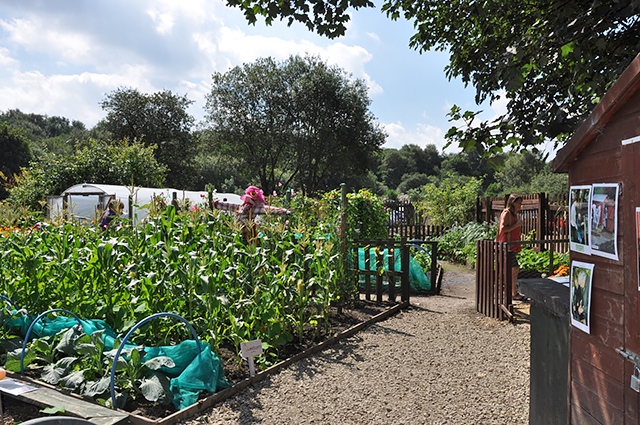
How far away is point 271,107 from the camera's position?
29.3 m

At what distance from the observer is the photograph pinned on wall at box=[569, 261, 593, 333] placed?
205 cm

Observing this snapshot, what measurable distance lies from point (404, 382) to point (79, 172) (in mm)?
18047

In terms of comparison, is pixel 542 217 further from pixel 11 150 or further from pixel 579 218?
pixel 11 150

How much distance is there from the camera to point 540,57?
3564 mm

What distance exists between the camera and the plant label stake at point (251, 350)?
429cm

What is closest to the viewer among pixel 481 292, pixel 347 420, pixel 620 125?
pixel 620 125

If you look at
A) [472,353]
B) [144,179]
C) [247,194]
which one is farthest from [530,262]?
[144,179]

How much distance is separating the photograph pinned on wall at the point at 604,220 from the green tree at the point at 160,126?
3439cm

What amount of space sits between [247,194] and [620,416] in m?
5.93

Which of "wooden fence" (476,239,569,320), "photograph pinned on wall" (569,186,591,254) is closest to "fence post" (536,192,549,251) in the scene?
"wooden fence" (476,239,569,320)

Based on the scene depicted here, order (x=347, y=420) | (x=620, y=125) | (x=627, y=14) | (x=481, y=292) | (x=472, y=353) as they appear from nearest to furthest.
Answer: (x=620, y=125) → (x=627, y=14) → (x=347, y=420) → (x=472, y=353) → (x=481, y=292)

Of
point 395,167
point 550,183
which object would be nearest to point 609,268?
point 550,183

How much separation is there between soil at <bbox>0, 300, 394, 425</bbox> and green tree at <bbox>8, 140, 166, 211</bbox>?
46.2 feet

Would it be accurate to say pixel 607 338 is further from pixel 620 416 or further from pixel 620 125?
pixel 620 125
